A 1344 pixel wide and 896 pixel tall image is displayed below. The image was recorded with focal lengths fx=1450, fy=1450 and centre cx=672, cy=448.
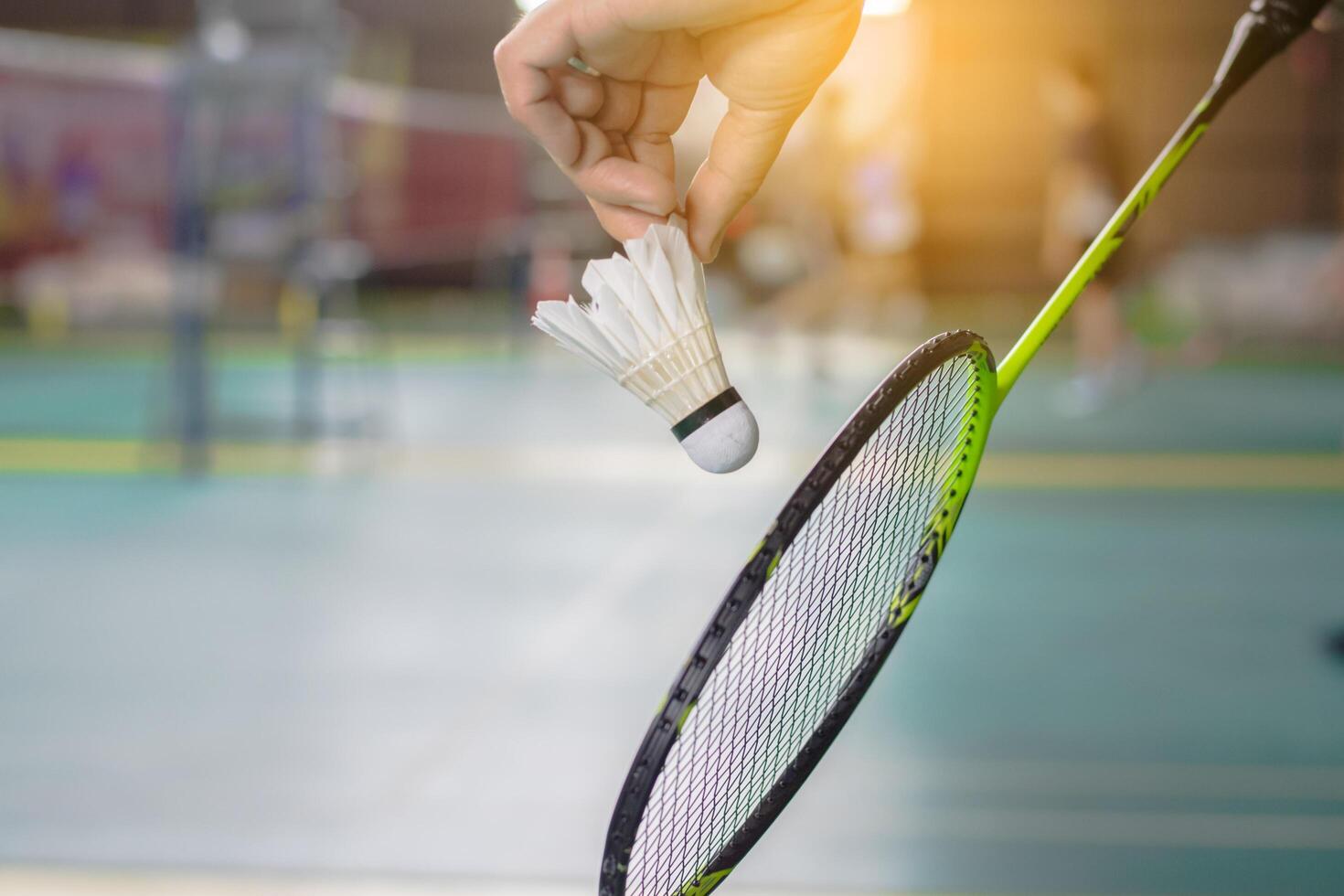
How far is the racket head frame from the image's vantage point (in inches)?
42.3

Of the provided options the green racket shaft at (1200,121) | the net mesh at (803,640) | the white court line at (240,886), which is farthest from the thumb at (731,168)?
the white court line at (240,886)

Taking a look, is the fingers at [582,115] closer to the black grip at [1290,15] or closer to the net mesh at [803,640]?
the net mesh at [803,640]

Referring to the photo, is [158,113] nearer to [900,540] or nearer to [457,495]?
[457,495]

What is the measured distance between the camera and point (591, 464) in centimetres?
602

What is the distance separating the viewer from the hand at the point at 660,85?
1137mm

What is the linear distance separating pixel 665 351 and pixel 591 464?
492cm

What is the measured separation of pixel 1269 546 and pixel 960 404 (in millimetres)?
3411

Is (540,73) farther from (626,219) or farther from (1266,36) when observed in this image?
(1266,36)

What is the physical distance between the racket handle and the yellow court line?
13.0 ft

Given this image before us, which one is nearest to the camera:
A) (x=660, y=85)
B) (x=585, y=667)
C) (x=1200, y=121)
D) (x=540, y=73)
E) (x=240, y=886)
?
(x=540, y=73)

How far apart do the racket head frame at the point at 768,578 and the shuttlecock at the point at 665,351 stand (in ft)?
0.23

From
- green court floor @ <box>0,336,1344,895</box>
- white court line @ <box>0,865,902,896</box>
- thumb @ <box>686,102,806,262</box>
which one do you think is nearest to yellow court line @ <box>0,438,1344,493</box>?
green court floor @ <box>0,336,1344,895</box>

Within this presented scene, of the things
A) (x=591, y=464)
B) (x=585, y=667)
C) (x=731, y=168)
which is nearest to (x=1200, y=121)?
(x=731, y=168)

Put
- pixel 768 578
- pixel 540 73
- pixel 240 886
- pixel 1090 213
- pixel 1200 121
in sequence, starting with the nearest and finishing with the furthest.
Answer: pixel 768 578, pixel 540 73, pixel 1200 121, pixel 240 886, pixel 1090 213
